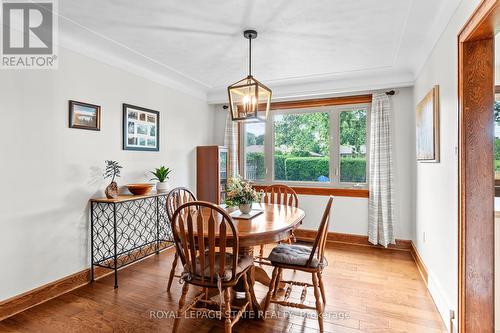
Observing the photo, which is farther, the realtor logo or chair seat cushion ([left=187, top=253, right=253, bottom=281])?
the realtor logo

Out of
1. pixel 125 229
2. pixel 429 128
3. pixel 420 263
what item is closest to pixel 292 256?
pixel 429 128

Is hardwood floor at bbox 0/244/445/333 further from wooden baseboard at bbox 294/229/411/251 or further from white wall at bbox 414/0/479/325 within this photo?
wooden baseboard at bbox 294/229/411/251

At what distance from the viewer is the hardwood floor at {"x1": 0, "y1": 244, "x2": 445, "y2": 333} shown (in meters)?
2.12

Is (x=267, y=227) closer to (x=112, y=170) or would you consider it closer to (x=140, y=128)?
(x=112, y=170)

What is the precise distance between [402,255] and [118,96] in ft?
13.3

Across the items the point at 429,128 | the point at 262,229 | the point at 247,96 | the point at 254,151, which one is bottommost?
the point at 262,229

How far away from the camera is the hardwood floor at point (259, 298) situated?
2117 millimetres

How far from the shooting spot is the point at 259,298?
2.53m

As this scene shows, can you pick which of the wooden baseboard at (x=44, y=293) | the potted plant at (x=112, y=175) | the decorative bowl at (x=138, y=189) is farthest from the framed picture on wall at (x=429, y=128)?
the wooden baseboard at (x=44, y=293)

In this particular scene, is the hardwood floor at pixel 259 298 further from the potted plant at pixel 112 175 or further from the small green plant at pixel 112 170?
the small green plant at pixel 112 170

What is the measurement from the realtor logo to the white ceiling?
0.11 metres

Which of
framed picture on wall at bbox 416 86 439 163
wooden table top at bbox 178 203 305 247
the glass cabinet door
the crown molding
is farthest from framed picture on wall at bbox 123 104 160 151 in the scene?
framed picture on wall at bbox 416 86 439 163

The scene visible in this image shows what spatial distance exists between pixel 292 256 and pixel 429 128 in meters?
1.78

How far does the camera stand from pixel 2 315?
7.30 feet
